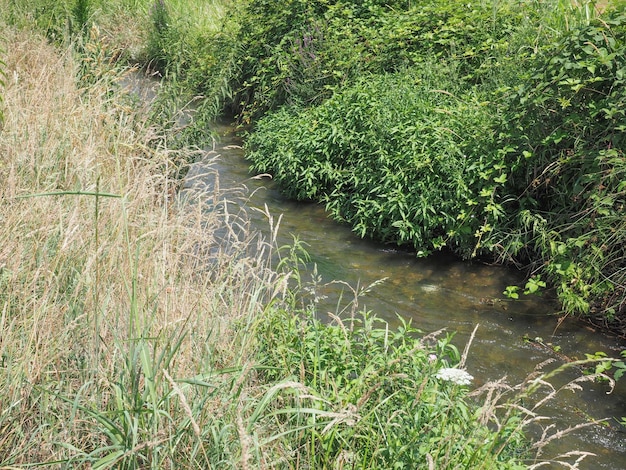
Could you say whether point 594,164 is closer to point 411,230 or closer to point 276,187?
point 411,230

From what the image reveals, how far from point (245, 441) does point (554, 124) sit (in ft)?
18.1

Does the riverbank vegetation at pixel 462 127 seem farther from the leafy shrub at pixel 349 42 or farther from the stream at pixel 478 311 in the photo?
the stream at pixel 478 311

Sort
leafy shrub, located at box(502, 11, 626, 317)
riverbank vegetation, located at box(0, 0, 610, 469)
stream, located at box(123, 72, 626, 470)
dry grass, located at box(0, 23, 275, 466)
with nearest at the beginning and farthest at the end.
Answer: riverbank vegetation, located at box(0, 0, 610, 469), dry grass, located at box(0, 23, 275, 466), stream, located at box(123, 72, 626, 470), leafy shrub, located at box(502, 11, 626, 317)

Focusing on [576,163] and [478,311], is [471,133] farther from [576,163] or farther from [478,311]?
[478,311]

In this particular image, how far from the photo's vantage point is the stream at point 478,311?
4.93 meters

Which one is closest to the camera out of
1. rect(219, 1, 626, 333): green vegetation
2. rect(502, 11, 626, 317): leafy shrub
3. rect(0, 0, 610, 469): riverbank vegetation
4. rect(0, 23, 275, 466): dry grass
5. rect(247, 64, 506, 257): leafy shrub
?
rect(0, 0, 610, 469): riverbank vegetation

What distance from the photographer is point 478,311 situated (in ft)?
20.8

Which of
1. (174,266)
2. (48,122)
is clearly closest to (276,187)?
(48,122)

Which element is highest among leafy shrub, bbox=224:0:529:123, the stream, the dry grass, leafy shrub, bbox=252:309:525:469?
leafy shrub, bbox=224:0:529:123

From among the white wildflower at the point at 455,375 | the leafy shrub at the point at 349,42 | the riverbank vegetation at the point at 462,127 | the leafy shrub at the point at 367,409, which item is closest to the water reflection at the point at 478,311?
the riverbank vegetation at the point at 462,127

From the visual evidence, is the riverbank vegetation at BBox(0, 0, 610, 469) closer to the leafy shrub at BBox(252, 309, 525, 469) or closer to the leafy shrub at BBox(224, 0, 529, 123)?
the leafy shrub at BBox(252, 309, 525, 469)

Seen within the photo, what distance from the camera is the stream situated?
4.93m

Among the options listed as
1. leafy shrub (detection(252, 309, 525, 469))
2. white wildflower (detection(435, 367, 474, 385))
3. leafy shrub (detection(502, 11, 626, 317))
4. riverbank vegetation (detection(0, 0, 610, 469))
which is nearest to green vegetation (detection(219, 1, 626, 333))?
leafy shrub (detection(502, 11, 626, 317))

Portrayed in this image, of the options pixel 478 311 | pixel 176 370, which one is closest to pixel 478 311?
pixel 478 311
